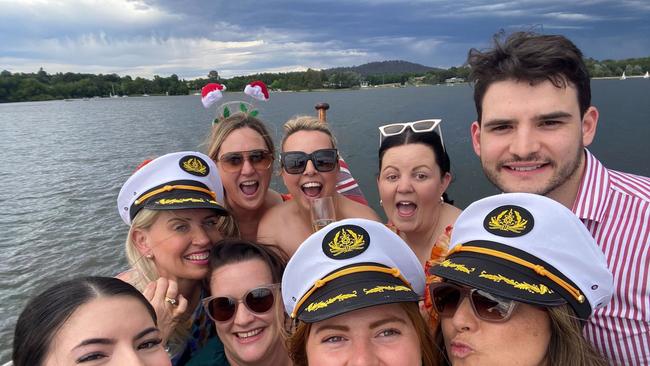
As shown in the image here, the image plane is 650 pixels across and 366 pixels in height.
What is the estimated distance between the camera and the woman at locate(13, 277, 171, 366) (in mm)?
1685

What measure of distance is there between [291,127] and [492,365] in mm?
2866

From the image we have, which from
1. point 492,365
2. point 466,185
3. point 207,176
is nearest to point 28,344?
point 207,176

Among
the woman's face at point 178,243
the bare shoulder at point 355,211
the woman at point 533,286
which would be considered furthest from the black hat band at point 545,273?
the bare shoulder at point 355,211

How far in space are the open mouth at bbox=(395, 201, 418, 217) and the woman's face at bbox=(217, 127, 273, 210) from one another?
137 centimetres

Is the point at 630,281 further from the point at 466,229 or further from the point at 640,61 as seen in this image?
the point at 640,61

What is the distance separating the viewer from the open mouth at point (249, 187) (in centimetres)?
416

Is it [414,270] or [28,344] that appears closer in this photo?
[28,344]

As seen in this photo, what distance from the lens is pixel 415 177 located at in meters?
3.44

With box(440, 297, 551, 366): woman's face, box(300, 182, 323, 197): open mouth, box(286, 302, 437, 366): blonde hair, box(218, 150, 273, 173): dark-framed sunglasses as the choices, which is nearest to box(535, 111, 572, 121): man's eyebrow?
box(440, 297, 551, 366): woman's face

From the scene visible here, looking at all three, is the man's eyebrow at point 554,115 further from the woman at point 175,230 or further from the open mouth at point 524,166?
the woman at point 175,230

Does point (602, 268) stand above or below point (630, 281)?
above

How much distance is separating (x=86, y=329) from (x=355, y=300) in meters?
1.02

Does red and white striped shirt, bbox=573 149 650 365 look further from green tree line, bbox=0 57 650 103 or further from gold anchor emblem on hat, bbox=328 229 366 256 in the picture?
green tree line, bbox=0 57 650 103

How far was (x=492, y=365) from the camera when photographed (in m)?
1.67
